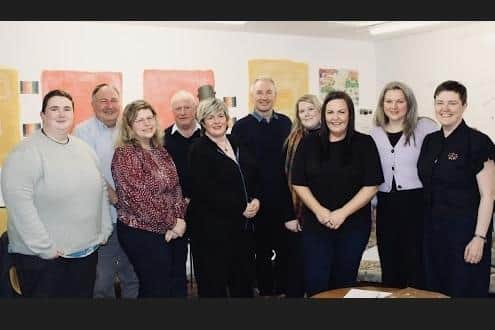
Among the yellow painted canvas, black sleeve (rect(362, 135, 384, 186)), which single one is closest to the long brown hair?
black sleeve (rect(362, 135, 384, 186))

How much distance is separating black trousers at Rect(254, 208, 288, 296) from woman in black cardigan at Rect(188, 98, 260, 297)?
35cm

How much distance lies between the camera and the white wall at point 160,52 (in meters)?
3.06

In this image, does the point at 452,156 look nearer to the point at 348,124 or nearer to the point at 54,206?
the point at 348,124

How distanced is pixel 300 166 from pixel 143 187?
0.81 meters

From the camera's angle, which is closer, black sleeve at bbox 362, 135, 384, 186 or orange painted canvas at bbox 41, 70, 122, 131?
black sleeve at bbox 362, 135, 384, 186

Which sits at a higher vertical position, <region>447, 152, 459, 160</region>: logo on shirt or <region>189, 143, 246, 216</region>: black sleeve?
<region>447, 152, 459, 160</region>: logo on shirt

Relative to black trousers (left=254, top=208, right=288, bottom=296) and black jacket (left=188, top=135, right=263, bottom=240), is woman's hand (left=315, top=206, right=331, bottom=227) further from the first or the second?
black trousers (left=254, top=208, right=288, bottom=296)

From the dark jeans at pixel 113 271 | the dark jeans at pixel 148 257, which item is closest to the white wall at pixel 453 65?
the dark jeans at pixel 148 257

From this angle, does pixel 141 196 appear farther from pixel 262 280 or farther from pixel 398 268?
pixel 398 268

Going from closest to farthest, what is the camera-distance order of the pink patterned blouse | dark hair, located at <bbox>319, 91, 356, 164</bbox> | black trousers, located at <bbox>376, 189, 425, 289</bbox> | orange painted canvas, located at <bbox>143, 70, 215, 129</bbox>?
the pink patterned blouse → dark hair, located at <bbox>319, 91, 356, 164</bbox> → black trousers, located at <bbox>376, 189, 425, 289</bbox> → orange painted canvas, located at <bbox>143, 70, 215, 129</bbox>

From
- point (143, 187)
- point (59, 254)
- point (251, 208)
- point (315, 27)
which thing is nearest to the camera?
point (59, 254)

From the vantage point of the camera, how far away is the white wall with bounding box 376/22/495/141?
3.20 m

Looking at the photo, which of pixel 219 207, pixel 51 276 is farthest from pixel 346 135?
pixel 51 276

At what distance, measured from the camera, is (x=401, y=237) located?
2.88 m
